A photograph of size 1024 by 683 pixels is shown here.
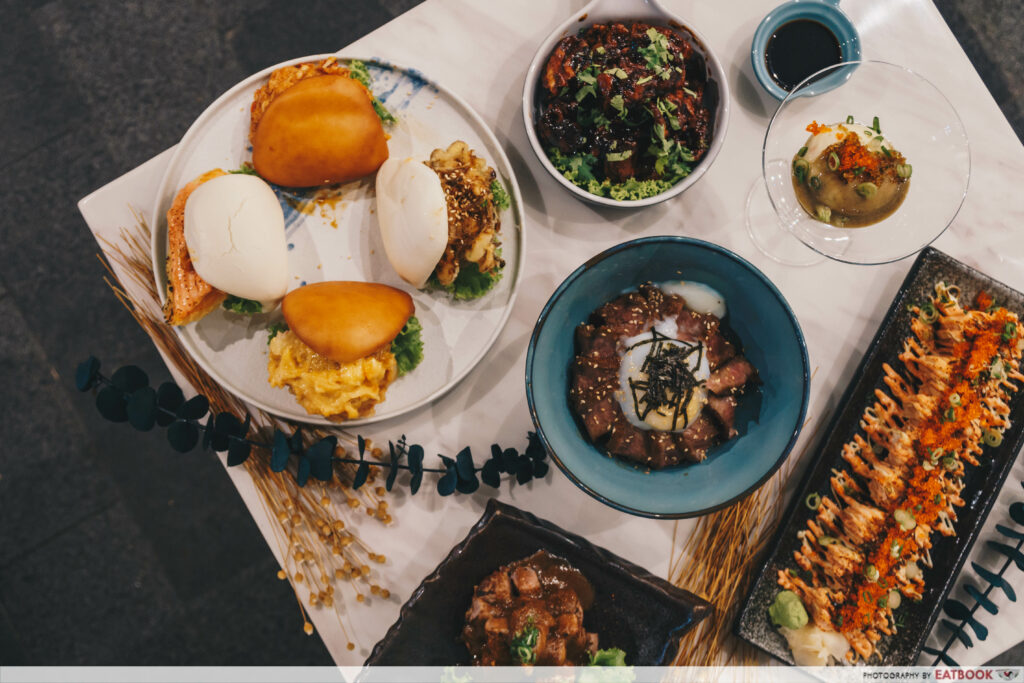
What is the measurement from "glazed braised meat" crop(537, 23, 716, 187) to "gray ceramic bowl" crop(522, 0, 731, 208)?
0.8 inches

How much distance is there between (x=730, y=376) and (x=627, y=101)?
0.67 meters

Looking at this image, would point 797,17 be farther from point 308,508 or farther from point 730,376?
point 308,508

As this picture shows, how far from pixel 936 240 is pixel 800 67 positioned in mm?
584

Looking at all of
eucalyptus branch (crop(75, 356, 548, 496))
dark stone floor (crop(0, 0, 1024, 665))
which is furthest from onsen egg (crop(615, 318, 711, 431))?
dark stone floor (crop(0, 0, 1024, 665))

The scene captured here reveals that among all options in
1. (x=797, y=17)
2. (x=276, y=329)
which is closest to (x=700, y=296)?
(x=797, y=17)

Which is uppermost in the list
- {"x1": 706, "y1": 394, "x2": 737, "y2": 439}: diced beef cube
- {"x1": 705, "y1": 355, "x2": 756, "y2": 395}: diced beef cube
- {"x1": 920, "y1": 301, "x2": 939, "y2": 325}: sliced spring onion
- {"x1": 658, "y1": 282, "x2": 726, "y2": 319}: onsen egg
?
{"x1": 920, "y1": 301, "x2": 939, "y2": 325}: sliced spring onion

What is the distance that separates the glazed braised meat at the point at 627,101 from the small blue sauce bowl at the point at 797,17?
18cm

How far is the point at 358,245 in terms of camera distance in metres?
1.66

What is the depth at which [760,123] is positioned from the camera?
5.59ft

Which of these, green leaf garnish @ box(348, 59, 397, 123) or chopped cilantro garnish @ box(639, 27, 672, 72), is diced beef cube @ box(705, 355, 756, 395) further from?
green leaf garnish @ box(348, 59, 397, 123)

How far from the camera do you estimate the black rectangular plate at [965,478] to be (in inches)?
64.5

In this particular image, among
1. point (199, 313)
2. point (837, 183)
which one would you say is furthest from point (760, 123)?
point (199, 313)

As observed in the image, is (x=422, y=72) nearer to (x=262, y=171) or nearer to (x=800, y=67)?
(x=262, y=171)

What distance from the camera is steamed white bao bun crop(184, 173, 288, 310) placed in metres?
1.52
